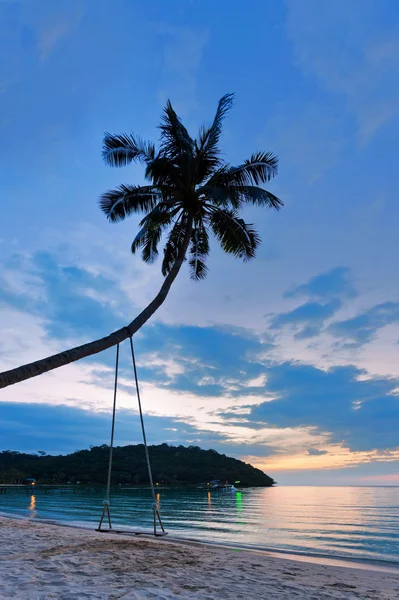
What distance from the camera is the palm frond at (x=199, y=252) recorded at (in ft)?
41.9

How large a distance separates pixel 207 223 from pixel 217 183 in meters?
1.22

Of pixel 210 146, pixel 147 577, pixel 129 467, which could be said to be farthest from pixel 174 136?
pixel 129 467

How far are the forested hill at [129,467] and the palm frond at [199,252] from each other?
10537 cm

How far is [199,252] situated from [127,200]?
323cm

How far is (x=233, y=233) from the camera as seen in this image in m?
11.3

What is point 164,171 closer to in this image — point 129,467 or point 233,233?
point 233,233

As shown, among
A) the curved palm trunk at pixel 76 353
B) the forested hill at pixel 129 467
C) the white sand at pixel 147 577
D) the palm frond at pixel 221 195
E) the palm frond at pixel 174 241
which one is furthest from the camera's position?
the forested hill at pixel 129 467

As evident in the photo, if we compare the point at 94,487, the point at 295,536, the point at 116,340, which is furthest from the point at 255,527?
the point at 94,487

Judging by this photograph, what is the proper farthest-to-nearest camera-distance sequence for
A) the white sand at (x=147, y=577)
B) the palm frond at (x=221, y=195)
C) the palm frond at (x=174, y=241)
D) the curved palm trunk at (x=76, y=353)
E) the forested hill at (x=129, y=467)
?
the forested hill at (x=129, y=467) < the palm frond at (x=174, y=241) < the palm frond at (x=221, y=195) < the curved palm trunk at (x=76, y=353) < the white sand at (x=147, y=577)

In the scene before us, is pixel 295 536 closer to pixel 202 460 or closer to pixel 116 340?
pixel 116 340

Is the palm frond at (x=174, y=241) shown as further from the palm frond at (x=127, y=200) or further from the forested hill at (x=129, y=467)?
the forested hill at (x=129, y=467)

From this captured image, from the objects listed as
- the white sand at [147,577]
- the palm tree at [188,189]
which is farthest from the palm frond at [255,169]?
the white sand at [147,577]

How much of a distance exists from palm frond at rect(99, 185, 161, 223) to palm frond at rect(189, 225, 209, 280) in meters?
1.65

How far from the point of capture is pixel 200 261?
14.0 metres
